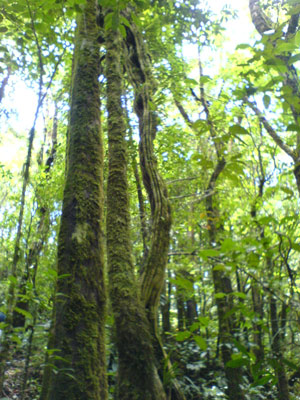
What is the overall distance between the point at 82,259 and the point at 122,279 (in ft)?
1.55

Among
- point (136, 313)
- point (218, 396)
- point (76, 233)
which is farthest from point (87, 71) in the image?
point (218, 396)

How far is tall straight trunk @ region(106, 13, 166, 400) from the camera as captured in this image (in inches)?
83.3

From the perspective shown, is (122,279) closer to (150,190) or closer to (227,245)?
(150,190)

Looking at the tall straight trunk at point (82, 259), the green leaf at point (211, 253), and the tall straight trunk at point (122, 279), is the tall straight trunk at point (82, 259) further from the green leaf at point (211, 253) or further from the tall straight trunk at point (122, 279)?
the green leaf at point (211, 253)

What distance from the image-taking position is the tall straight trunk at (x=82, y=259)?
187 cm

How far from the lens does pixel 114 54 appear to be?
3.50 m

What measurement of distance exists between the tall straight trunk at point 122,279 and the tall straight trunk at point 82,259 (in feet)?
0.59

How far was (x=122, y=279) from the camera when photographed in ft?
8.30

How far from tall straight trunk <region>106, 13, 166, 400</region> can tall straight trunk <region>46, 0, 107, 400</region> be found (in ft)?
0.59

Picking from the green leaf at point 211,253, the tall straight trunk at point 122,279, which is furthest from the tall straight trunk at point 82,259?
the green leaf at point 211,253

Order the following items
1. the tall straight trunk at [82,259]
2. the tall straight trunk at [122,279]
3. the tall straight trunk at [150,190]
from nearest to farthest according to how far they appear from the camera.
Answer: the tall straight trunk at [82,259] → the tall straight trunk at [122,279] → the tall straight trunk at [150,190]

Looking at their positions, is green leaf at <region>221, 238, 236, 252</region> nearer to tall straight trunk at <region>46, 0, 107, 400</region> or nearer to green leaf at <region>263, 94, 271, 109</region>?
green leaf at <region>263, 94, 271, 109</region>

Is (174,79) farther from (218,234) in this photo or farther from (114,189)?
(114,189)

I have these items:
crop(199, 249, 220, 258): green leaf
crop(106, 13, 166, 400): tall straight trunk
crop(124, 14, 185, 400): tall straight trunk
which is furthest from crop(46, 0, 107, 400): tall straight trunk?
crop(199, 249, 220, 258): green leaf
